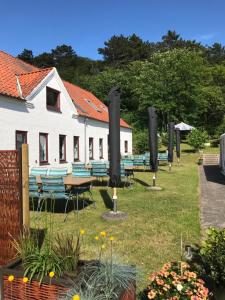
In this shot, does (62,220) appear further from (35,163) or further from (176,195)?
(35,163)

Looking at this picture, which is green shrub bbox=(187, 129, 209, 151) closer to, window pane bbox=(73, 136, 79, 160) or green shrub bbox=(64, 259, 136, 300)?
window pane bbox=(73, 136, 79, 160)

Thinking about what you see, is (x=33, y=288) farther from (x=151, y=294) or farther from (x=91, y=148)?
(x=91, y=148)

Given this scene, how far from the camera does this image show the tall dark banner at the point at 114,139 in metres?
8.53

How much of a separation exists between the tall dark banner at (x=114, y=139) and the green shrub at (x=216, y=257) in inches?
192

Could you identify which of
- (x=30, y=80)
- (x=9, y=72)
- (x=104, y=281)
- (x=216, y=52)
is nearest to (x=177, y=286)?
(x=104, y=281)

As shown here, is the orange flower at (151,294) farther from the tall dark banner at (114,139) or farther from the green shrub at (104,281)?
the tall dark banner at (114,139)

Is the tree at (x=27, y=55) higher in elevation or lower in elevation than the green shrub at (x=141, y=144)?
higher

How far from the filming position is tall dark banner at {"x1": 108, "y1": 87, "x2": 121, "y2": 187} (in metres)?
8.53

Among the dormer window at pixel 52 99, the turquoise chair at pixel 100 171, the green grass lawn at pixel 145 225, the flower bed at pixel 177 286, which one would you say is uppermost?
the dormer window at pixel 52 99

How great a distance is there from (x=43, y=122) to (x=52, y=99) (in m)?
2.11

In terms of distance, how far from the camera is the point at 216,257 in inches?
142

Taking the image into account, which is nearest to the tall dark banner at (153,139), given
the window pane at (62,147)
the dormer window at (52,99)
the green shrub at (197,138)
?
the dormer window at (52,99)

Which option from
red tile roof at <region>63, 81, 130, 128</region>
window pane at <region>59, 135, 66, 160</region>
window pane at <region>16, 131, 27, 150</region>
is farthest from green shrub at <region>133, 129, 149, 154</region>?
window pane at <region>16, 131, 27, 150</region>

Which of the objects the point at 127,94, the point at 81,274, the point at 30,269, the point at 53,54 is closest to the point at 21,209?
the point at 30,269
